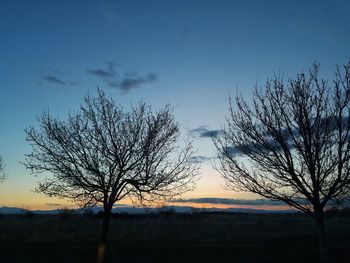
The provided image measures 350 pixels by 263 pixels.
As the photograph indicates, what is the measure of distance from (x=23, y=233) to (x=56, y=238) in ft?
16.1

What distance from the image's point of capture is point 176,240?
106ft

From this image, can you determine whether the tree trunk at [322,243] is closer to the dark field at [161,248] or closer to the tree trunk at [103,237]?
the dark field at [161,248]

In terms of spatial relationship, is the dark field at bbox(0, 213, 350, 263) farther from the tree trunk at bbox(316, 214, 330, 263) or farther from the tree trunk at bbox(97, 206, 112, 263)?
the tree trunk at bbox(316, 214, 330, 263)

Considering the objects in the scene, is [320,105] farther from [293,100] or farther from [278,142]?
[278,142]

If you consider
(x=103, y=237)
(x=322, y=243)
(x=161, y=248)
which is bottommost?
(x=161, y=248)

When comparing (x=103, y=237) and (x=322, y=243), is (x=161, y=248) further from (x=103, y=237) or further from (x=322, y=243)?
(x=322, y=243)

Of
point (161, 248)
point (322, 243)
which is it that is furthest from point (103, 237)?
point (161, 248)

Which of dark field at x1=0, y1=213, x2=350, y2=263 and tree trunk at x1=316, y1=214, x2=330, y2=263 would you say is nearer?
tree trunk at x1=316, y1=214, x2=330, y2=263

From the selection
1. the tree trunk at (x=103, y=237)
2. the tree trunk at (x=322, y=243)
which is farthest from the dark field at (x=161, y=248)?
the tree trunk at (x=322, y=243)

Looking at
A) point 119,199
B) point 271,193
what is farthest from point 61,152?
point 271,193

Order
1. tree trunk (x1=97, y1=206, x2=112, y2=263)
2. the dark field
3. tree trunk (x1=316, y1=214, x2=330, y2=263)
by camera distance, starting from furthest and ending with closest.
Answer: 1. the dark field
2. tree trunk (x1=97, y1=206, x2=112, y2=263)
3. tree trunk (x1=316, y1=214, x2=330, y2=263)

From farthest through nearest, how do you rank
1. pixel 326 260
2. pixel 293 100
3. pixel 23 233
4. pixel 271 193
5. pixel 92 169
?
1. pixel 23 233
2. pixel 92 169
3. pixel 271 193
4. pixel 293 100
5. pixel 326 260

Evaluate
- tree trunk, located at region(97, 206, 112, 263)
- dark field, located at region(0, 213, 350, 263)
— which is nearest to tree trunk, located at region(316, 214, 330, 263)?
dark field, located at region(0, 213, 350, 263)

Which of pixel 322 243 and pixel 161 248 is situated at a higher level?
pixel 322 243
